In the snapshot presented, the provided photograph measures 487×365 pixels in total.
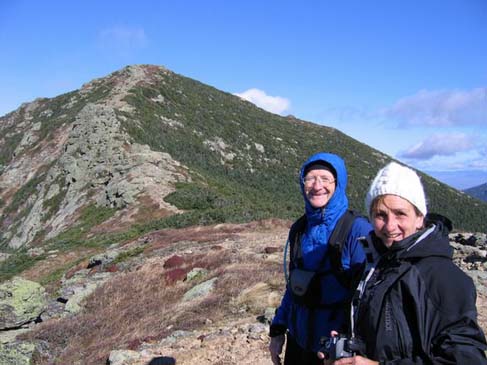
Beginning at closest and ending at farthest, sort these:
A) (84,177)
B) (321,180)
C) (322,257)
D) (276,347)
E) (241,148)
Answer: (322,257) → (321,180) → (276,347) → (84,177) → (241,148)

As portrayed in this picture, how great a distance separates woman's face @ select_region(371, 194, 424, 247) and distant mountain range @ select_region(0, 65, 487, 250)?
20.5m

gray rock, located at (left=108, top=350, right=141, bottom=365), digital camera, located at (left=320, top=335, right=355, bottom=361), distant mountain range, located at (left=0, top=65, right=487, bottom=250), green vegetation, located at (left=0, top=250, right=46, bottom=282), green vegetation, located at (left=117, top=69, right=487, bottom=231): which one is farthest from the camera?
green vegetation, located at (left=117, top=69, right=487, bottom=231)

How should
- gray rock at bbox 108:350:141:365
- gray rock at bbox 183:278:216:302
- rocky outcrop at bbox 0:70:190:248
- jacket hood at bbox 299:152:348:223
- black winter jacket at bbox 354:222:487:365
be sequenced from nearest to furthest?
black winter jacket at bbox 354:222:487:365 < jacket hood at bbox 299:152:348:223 < gray rock at bbox 108:350:141:365 < gray rock at bbox 183:278:216:302 < rocky outcrop at bbox 0:70:190:248

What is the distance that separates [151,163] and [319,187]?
3002cm

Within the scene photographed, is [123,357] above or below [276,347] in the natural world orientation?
below

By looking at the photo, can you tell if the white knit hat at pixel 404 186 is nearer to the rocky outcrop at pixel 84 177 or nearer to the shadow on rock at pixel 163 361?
the shadow on rock at pixel 163 361

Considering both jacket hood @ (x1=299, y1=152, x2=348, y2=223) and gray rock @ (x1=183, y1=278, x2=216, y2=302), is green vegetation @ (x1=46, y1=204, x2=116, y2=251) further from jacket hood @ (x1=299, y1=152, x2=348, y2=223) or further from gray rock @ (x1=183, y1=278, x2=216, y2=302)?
jacket hood @ (x1=299, y1=152, x2=348, y2=223)

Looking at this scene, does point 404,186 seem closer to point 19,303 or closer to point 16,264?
point 19,303

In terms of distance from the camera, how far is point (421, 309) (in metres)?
2.21

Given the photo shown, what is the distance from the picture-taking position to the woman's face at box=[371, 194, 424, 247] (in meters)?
2.55

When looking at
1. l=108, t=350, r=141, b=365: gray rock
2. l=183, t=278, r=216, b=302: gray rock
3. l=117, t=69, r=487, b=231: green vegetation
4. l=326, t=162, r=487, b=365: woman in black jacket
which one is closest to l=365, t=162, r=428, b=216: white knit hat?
l=326, t=162, r=487, b=365: woman in black jacket

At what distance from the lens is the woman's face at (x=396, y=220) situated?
2.55 m

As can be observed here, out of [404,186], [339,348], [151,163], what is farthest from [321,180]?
[151,163]

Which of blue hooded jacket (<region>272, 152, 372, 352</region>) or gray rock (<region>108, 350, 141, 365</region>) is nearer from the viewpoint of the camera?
blue hooded jacket (<region>272, 152, 372, 352</region>)
